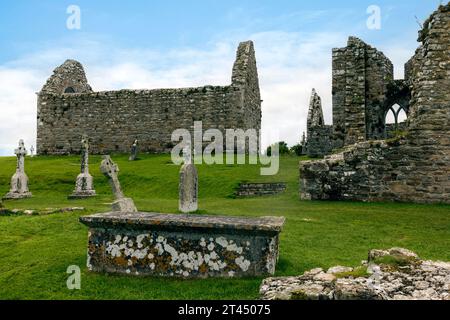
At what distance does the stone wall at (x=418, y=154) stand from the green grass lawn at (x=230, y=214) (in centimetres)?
83

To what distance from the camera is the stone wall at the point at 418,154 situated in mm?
16000

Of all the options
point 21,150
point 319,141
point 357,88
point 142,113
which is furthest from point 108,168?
point 142,113

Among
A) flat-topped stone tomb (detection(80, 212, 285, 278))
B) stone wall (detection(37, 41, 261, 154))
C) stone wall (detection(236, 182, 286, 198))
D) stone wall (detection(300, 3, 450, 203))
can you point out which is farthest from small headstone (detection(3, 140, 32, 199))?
flat-topped stone tomb (detection(80, 212, 285, 278))

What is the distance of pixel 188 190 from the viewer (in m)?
14.4

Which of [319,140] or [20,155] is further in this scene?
[319,140]

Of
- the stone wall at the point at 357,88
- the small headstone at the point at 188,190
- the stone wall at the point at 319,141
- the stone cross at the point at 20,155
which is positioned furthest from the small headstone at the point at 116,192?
the stone wall at the point at 319,141

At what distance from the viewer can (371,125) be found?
867 inches

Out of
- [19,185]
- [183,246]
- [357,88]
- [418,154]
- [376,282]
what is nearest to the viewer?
[376,282]

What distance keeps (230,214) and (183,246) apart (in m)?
5.99

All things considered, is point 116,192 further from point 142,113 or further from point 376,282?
point 142,113

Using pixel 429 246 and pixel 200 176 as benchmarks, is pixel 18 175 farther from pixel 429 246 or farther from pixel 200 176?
pixel 429 246

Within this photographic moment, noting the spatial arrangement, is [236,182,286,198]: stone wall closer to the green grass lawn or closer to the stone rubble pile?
the green grass lawn

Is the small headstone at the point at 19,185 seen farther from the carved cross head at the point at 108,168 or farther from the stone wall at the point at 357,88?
the stone wall at the point at 357,88
